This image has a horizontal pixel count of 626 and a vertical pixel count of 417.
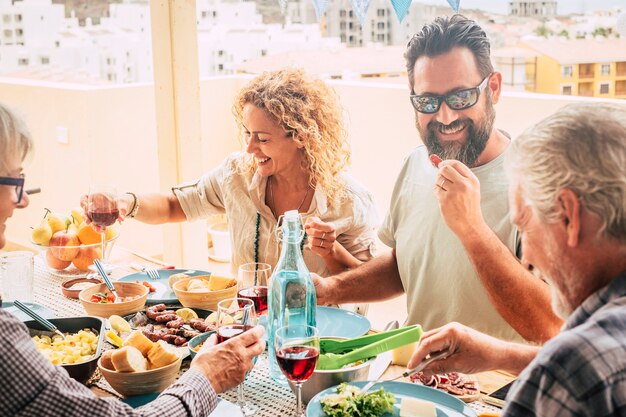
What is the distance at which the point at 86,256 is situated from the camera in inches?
95.3

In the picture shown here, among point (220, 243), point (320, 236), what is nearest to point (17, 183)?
point (320, 236)

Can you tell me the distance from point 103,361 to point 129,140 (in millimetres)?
4289

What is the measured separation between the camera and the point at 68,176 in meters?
5.72

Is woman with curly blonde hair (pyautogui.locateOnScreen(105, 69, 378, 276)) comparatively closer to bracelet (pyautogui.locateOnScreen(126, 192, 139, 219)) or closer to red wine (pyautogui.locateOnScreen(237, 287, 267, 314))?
bracelet (pyautogui.locateOnScreen(126, 192, 139, 219))

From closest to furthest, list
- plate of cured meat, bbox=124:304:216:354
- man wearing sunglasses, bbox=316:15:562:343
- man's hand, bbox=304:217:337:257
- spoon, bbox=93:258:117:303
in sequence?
plate of cured meat, bbox=124:304:216:354, man wearing sunglasses, bbox=316:15:562:343, spoon, bbox=93:258:117:303, man's hand, bbox=304:217:337:257

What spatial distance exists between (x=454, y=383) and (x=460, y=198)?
53 centimetres

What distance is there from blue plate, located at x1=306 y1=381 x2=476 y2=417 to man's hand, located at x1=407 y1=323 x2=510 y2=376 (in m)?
0.05

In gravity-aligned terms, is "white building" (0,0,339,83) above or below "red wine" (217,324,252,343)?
above

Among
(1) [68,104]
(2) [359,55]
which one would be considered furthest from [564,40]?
(1) [68,104]

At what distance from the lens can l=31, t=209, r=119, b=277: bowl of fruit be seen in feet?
7.88

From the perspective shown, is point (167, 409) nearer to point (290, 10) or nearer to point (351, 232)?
point (351, 232)

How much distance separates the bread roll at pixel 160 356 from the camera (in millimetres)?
1526

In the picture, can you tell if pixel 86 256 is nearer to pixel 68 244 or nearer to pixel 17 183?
pixel 68 244

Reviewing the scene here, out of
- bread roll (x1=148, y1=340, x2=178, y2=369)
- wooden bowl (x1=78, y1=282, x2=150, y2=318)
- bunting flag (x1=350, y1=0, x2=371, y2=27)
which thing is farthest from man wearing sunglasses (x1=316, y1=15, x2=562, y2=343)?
bunting flag (x1=350, y1=0, x2=371, y2=27)
